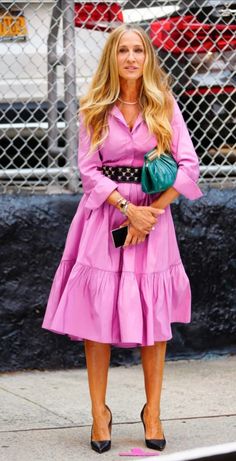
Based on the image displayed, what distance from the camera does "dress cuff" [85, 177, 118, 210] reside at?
358 cm

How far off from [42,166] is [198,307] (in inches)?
47.4

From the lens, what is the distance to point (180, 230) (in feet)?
17.3

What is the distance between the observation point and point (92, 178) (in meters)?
3.65

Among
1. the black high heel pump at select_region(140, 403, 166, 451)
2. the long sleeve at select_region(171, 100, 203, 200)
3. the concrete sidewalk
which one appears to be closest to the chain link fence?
the concrete sidewalk

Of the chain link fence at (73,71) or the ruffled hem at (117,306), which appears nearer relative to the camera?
the ruffled hem at (117,306)

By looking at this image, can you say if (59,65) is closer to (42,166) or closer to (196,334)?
(42,166)

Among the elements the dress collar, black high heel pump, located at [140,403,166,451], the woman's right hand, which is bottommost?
black high heel pump, located at [140,403,166,451]

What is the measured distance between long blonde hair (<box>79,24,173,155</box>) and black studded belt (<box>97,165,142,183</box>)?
0.11m

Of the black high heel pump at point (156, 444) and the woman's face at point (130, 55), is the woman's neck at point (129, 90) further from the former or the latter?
the black high heel pump at point (156, 444)

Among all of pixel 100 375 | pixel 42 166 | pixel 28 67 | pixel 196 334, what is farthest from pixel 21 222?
pixel 100 375

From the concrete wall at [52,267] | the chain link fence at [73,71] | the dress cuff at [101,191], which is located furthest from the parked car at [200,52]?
the dress cuff at [101,191]

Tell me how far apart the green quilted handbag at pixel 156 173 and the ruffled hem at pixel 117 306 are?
0.34 metres

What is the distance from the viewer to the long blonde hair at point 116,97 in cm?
362

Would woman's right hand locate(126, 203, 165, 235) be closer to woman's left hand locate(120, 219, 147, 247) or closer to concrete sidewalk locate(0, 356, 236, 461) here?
woman's left hand locate(120, 219, 147, 247)
